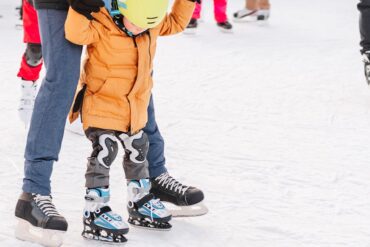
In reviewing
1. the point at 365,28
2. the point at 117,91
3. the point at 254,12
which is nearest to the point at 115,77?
the point at 117,91

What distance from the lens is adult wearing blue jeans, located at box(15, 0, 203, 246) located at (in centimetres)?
180

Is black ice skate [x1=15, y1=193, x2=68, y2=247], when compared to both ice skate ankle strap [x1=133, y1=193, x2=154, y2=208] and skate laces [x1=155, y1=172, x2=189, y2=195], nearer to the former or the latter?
ice skate ankle strap [x1=133, y1=193, x2=154, y2=208]

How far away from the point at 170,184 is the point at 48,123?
46 cm

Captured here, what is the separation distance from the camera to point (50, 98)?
1818 millimetres

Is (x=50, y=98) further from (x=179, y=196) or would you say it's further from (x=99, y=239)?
(x=179, y=196)

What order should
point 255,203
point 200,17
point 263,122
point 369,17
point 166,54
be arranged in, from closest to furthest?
point 255,203 → point 263,122 → point 369,17 → point 166,54 → point 200,17

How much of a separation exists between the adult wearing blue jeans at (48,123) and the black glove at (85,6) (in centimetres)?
1

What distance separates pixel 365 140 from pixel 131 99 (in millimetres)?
1368

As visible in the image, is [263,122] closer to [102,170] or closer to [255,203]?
[255,203]

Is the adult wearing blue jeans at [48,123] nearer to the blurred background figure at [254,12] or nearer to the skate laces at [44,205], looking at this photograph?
the skate laces at [44,205]

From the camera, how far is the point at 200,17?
5871 millimetres

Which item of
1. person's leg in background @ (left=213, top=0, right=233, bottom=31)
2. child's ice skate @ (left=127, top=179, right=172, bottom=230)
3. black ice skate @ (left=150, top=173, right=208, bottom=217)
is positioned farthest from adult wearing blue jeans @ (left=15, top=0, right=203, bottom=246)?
person's leg in background @ (left=213, top=0, right=233, bottom=31)

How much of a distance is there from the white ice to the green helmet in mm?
571

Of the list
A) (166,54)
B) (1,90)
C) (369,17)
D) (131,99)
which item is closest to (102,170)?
(131,99)
